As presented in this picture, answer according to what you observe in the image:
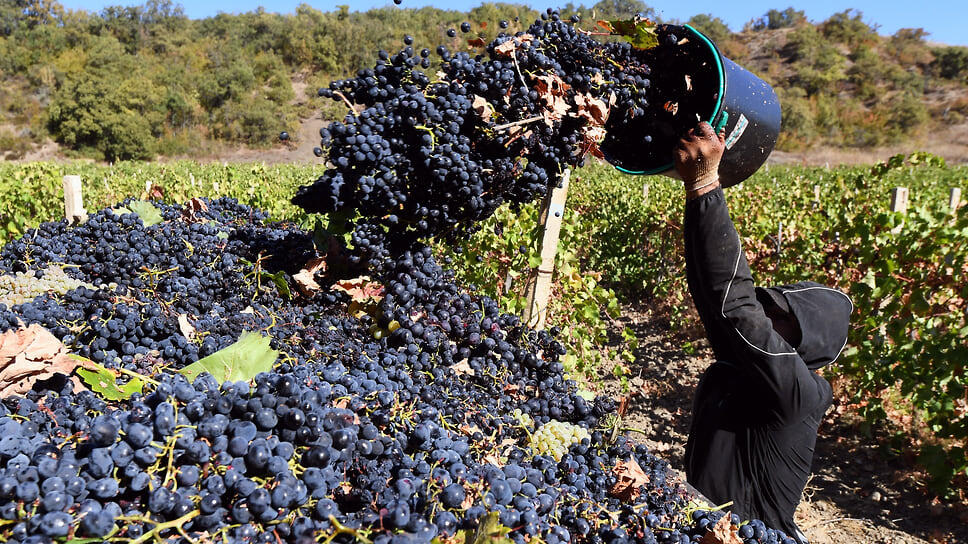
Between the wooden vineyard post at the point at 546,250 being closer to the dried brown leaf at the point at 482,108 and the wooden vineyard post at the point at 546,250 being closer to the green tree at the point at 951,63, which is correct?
the dried brown leaf at the point at 482,108

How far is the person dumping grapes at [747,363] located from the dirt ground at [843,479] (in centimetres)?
99

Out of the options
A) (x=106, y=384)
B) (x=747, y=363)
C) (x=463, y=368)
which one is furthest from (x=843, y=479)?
(x=106, y=384)

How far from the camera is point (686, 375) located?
6.69 m

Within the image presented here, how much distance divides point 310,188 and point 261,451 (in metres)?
0.93

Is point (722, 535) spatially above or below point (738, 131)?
below

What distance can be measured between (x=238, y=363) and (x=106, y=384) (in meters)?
0.28

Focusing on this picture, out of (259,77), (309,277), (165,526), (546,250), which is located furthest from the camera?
(259,77)

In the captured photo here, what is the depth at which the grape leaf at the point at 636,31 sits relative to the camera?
1.69 meters

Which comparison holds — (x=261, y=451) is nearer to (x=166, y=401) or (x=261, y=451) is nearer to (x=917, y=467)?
(x=166, y=401)

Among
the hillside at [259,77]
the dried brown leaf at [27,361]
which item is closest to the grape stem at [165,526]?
the dried brown leaf at [27,361]

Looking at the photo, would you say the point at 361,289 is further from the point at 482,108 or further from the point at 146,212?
the point at 146,212

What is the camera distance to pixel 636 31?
170 centimetres

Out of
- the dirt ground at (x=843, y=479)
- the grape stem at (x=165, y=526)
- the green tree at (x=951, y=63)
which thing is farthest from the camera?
the green tree at (x=951, y=63)

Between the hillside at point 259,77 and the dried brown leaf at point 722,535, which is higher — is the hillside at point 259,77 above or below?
above
